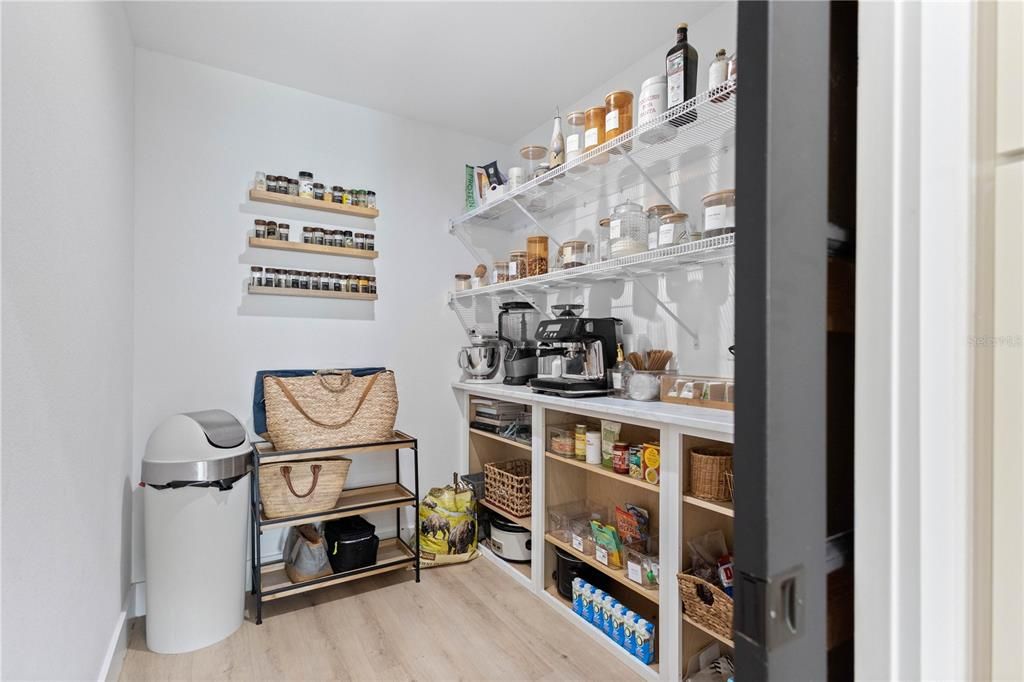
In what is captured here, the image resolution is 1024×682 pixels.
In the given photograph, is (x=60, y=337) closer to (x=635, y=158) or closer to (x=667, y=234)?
(x=667, y=234)

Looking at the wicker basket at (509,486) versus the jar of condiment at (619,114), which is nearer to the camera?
the jar of condiment at (619,114)

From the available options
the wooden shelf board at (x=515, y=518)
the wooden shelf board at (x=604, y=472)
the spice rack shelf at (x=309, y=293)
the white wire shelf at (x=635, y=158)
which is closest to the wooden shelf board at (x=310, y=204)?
the spice rack shelf at (x=309, y=293)

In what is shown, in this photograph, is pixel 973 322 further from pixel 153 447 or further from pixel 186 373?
pixel 186 373

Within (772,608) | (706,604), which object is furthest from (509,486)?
(772,608)

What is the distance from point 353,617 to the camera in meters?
2.20

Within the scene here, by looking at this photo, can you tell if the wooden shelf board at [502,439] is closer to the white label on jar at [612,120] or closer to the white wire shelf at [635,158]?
the white wire shelf at [635,158]

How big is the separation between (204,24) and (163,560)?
7.45ft

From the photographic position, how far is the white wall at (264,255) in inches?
92.5

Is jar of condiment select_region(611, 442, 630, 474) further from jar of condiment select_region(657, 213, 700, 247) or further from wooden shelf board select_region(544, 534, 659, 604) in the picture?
jar of condiment select_region(657, 213, 700, 247)

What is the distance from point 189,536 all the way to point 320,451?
1.92ft

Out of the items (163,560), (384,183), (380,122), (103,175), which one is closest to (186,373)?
(163,560)

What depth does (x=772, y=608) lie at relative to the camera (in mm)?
317

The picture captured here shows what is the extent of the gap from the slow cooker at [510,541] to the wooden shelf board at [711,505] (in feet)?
3.75

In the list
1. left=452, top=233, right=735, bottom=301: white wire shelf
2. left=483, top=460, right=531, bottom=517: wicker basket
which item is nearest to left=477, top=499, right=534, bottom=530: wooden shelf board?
left=483, top=460, right=531, bottom=517: wicker basket
